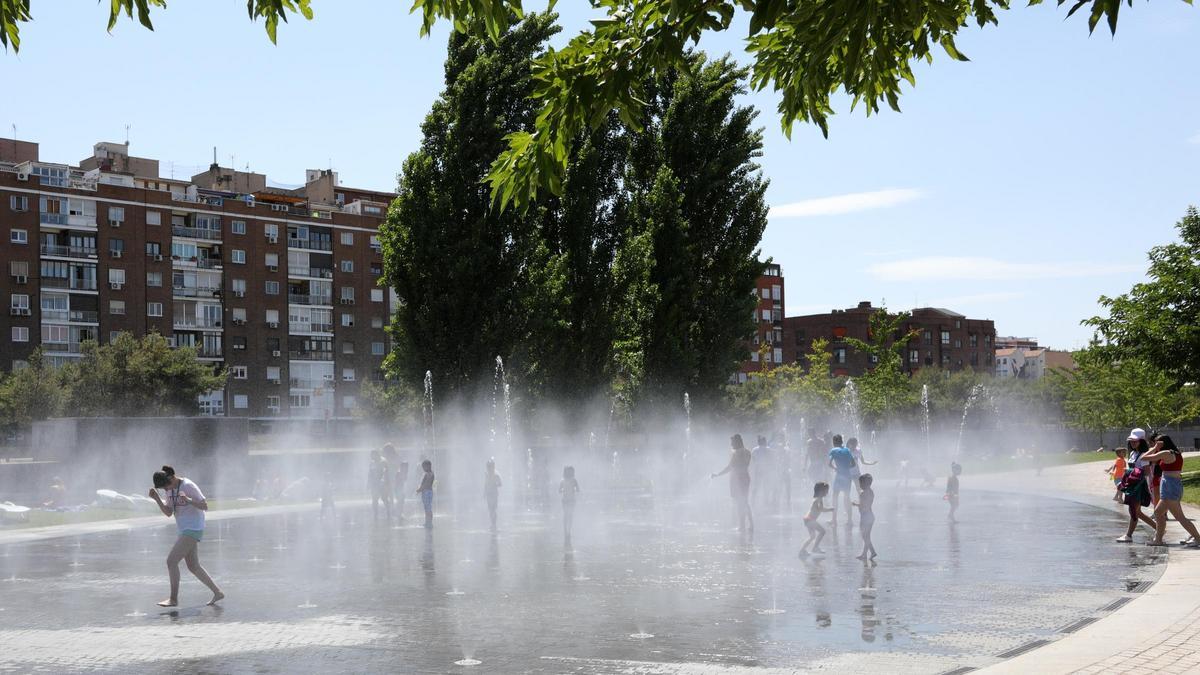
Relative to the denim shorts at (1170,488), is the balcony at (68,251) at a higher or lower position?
higher

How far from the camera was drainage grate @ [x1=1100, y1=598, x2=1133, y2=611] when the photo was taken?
1188cm

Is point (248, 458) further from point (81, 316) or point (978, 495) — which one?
point (81, 316)

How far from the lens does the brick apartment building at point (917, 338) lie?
151 m

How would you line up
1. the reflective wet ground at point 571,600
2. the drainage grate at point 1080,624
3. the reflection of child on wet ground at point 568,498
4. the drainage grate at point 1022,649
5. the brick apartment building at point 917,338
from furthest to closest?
the brick apartment building at point 917,338
the reflection of child on wet ground at point 568,498
the drainage grate at point 1080,624
the reflective wet ground at point 571,600
the drainage grate at point 1022,649

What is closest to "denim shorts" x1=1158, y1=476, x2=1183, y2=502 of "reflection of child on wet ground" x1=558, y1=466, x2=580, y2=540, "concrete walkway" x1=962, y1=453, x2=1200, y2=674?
"concrete walkway" x1=962, y1=453, x2=1200, y2=674

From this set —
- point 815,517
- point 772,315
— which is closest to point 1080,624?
point 815,517

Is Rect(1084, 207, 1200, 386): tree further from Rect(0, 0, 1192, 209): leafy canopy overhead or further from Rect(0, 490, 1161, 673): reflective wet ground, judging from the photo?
Rect(0, 0, 1192, 209): leafy canopy overhead

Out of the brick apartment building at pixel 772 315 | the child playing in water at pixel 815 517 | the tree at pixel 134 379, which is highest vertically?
the brick apartment building at pixel 772 315

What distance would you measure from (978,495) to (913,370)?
126 metres

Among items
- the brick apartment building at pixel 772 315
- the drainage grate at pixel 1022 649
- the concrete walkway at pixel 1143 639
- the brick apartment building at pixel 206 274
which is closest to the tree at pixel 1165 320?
the concrete walkway at pixel 1143 639

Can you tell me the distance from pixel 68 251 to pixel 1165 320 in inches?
2919

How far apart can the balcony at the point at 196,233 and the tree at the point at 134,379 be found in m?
14.4

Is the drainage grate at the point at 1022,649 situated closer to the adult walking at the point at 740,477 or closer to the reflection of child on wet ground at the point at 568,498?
the adult walking at the point at 740,477

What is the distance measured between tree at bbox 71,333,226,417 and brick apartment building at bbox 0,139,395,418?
8.48m
